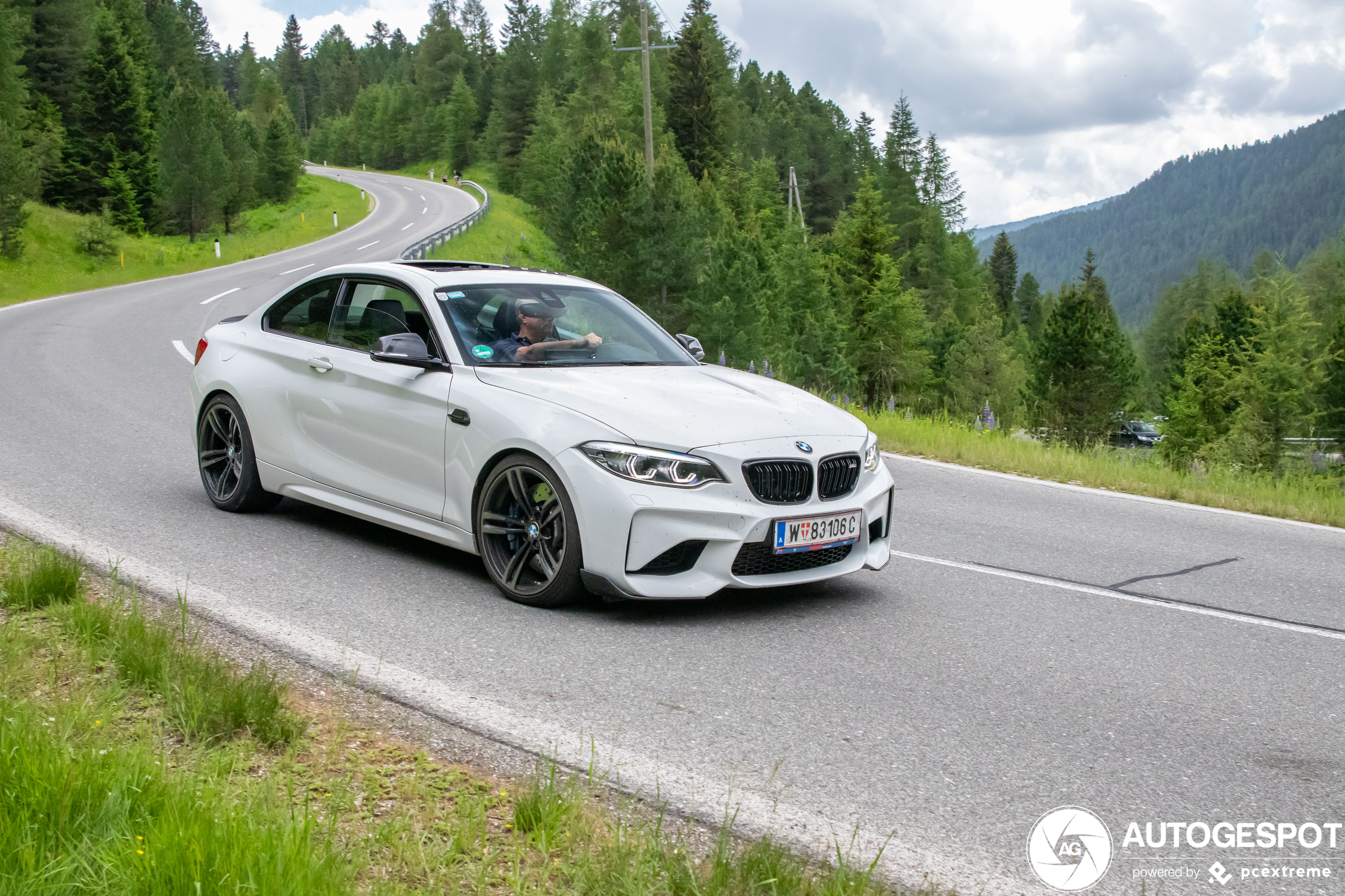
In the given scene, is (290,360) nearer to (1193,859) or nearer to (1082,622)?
(1082,622)

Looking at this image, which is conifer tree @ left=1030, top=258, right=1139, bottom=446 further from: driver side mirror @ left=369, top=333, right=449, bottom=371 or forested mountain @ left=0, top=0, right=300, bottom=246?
driver side mirror @ left=369, top=333, right=449, bottom=371

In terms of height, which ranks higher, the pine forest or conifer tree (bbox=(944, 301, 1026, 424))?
the pine forest

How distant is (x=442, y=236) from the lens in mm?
55375

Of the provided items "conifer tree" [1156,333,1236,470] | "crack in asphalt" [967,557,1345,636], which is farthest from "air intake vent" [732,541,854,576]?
→ "conifer tree" [1156,333,1236,470]

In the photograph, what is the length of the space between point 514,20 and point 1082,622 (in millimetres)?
143939

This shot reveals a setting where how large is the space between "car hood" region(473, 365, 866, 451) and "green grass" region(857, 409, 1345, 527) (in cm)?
496

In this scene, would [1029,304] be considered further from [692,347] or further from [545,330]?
[545,330]

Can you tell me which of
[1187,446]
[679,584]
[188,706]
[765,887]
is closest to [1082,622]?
[679,584]

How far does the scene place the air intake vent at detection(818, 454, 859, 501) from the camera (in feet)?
18.5

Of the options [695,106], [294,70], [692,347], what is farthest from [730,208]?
[294,70]

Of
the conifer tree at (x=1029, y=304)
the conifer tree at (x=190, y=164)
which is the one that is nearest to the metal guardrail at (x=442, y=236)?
the conifer tree at (x=190, y=164)

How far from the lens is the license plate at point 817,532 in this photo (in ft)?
17.8

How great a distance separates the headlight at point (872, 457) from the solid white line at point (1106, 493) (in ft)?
14.1

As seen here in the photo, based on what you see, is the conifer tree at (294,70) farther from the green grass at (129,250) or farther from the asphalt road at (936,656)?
the asphalt road at (936,656)
